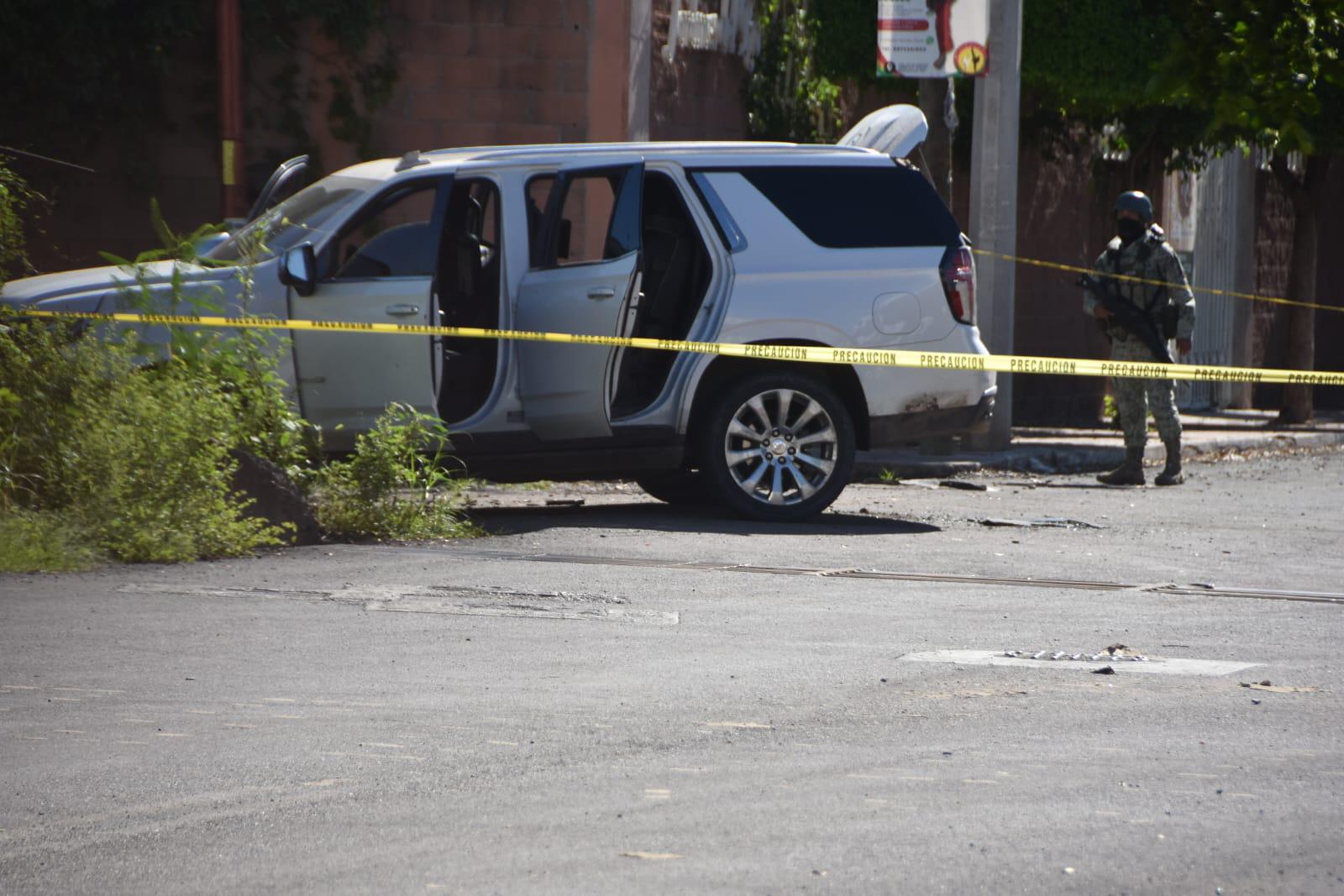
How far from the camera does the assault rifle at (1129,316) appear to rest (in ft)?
43.1

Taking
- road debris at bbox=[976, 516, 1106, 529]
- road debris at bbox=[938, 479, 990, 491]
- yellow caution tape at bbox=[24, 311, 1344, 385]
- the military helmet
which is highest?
the military helmet

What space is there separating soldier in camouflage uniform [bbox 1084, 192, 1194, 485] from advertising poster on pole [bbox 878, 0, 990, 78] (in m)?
1.59

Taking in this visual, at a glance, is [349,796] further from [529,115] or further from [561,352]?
[529,115]

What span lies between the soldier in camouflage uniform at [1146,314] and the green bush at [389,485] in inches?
211

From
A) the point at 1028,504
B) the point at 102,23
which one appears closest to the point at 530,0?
the point at 102,23

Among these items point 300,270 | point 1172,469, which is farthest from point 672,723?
point 1172,469

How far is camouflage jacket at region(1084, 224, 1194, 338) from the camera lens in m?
13.0

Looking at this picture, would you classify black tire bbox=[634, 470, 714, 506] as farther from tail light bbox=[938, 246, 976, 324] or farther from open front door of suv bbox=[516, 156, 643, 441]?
tail light bbox=[938, 246, 976, 324]

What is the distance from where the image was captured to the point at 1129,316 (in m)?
A: 13.2

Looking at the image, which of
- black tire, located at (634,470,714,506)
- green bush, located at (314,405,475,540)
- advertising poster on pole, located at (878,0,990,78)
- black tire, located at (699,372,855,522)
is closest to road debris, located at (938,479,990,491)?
black tire, located at (634,470,714,506)

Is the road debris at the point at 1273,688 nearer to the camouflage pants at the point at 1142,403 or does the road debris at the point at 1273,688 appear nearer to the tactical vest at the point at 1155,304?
the camouflage pants at the point at 1142,403

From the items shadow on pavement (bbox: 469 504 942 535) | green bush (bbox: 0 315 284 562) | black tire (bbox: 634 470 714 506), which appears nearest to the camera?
green bush (bbox: 0 315 284 562)

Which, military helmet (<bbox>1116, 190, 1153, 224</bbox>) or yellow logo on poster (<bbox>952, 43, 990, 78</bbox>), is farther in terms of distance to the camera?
yellow logo on poster (<bbox>952, 43, 990, 78</bbox>)

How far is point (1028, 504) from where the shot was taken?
1176 cm
